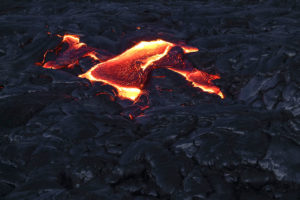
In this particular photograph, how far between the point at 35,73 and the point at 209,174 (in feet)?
7.77

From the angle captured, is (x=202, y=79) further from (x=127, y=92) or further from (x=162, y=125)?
(x=162, y=125)

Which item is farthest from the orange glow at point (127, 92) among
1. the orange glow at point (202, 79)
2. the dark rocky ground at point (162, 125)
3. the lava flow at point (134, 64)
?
the orange glow at point (202, 79)

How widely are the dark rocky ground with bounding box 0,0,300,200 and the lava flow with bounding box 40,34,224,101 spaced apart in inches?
5.2

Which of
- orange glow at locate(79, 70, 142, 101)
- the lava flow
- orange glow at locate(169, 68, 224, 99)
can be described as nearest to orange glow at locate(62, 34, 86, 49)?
the lava flow

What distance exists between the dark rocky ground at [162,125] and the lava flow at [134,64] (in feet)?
0.43

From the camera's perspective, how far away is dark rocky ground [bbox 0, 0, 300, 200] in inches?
78.0

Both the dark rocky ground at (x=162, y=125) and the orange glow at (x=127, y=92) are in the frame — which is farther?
the orange glow at (x=127, y=92)

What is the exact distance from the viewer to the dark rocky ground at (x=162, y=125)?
6.50ft

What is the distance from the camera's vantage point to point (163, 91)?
310cm

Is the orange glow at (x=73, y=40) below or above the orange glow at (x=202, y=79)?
above

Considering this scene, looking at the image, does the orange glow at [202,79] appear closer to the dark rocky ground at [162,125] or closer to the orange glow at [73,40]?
the dark rocky ground at [162,125]

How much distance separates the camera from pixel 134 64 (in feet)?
11.8

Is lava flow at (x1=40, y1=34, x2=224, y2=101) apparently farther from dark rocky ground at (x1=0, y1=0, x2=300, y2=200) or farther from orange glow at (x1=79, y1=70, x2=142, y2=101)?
dark rocky ground at (x1=0, y1=0, x2=300, y2=200)

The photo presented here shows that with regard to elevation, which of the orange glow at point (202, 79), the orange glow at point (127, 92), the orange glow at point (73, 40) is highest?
the orange glow at point (73, 40)
